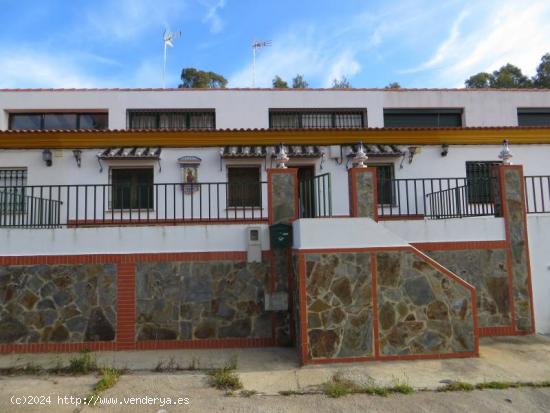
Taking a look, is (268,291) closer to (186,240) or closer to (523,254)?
(186,240)

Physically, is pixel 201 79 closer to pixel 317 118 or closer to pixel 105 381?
pixel 317 118

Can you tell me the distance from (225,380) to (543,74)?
1378 inches

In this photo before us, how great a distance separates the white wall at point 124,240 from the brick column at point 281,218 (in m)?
0.34

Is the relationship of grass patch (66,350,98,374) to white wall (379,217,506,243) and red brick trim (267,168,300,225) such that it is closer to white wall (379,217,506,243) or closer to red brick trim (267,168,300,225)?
red brick trim (267,168,300,225)

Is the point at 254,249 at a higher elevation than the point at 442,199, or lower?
lower

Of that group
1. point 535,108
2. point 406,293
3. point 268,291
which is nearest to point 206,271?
point 268,291

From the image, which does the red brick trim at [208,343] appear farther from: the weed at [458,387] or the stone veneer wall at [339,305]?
the weed at [458,387]

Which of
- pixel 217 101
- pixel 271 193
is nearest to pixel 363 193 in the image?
pixel 271 193

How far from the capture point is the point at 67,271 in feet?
23.5

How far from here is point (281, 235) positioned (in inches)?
283

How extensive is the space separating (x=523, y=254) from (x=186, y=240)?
20.3ft

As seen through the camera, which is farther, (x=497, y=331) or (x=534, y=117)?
(x=534, y=117)

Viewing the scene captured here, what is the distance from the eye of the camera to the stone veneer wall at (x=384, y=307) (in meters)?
6.28

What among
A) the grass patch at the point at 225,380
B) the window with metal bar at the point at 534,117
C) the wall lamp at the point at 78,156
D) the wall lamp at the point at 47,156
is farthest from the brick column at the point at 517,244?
the wall lamp at the point at 47,156
